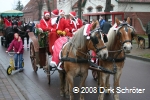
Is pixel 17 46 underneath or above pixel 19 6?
underneath

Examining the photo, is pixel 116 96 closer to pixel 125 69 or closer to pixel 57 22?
pixel 57 22

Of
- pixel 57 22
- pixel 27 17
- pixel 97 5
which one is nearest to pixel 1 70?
pixel 57 22

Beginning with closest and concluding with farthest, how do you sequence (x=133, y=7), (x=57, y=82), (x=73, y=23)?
1. (x=73, y=23)
2. (x=57, y=82)
3. (x=133, y=7)

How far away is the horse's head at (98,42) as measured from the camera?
18.1 feet

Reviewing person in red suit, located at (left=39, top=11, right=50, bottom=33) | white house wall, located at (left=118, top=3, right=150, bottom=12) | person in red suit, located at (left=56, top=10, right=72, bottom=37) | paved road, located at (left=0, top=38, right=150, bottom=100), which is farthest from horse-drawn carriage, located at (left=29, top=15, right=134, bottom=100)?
white house wall, located at (left=118, top=3, right=150, bottom=12)

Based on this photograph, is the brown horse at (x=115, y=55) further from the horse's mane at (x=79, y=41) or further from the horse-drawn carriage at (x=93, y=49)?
the horse's mane at (x=79, y=41)

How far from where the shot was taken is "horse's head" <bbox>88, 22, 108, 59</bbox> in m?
5.52

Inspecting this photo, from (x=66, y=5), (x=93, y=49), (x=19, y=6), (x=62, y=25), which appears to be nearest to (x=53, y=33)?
(x=62, y=25)

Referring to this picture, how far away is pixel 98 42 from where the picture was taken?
5578 mm

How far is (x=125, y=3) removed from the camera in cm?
3444

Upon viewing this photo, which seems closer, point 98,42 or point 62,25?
point 98,42

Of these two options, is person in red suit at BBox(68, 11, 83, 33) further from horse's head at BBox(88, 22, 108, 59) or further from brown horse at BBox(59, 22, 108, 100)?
horse's head at BBox(88, 22, 108, 59)

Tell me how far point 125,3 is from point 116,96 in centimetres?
2938

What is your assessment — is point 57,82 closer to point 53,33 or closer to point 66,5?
point 53,33
